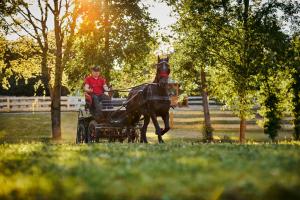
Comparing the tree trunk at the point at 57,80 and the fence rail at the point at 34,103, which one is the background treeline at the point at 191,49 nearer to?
the tree trunk at the point at 57,80

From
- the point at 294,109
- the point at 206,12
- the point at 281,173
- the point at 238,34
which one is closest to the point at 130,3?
the point at 206,12

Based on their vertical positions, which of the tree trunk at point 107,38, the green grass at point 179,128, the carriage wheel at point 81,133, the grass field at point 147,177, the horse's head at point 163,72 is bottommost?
the green grass at point 179,128

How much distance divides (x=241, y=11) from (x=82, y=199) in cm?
1917

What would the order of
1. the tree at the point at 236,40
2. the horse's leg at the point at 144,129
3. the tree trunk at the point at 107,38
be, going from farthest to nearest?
1. the tree trunk at the point at 107,38
2. the tree at the point at 236,40
3. the horse's leg at the point at 144,129

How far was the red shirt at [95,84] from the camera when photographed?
50.6 ft

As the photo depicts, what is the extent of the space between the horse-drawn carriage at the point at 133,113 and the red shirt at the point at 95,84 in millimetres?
429

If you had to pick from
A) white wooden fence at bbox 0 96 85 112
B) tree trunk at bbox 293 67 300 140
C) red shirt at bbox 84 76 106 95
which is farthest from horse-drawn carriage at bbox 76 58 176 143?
white wooden fence at bbox 0 96 85 112

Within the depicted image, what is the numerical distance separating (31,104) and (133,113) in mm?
34599

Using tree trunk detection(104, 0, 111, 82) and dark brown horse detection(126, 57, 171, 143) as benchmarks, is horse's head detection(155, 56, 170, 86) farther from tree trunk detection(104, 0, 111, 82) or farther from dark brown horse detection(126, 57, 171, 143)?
tree trunk detection(104, 0, 111, 82)

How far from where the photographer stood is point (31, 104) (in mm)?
47188

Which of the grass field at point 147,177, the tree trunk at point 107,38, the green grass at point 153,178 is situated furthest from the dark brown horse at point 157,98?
the tree trunk at point 107,38

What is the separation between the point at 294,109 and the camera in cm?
2473

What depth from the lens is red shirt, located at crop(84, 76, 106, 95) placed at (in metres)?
15.4

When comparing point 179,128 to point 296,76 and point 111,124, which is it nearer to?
point 296,76
